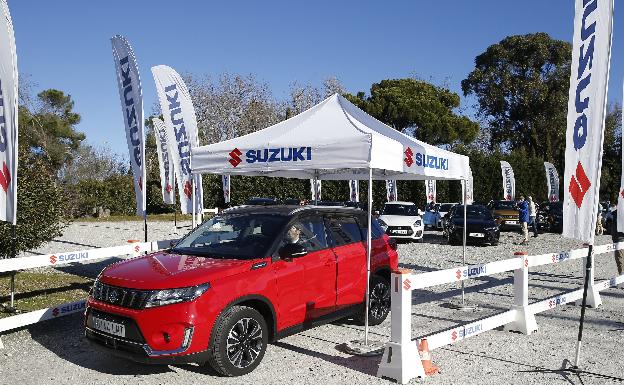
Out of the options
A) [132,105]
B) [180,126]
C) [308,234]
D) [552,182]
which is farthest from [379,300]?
[552,182]

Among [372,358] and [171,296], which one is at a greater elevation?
[171,296]

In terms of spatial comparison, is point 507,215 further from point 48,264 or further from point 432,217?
point 48,264

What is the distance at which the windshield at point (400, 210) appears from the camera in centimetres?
2108

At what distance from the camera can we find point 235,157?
8.01 metres

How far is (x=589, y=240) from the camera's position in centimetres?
620

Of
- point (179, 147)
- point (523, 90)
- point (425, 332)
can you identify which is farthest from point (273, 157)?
point (523, 90)

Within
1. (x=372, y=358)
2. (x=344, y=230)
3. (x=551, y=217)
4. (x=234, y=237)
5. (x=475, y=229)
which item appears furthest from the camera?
(x=551, y=217)

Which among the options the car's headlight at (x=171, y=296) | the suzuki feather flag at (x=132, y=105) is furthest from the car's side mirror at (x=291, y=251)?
the suzuki feather flag at (x=132, y=105)

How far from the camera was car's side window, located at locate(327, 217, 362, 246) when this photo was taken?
7.05m

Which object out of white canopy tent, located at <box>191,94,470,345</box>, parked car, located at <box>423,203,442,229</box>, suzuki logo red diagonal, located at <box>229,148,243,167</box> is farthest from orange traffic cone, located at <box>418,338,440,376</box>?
parked car, located at <box>423,203,442,229</box>

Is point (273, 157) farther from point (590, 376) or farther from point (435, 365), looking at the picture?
point (590, 376)

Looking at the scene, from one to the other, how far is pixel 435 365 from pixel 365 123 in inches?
131

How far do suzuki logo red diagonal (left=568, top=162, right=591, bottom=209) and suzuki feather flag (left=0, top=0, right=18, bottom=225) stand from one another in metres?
7.03

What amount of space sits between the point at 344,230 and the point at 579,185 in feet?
9.43
